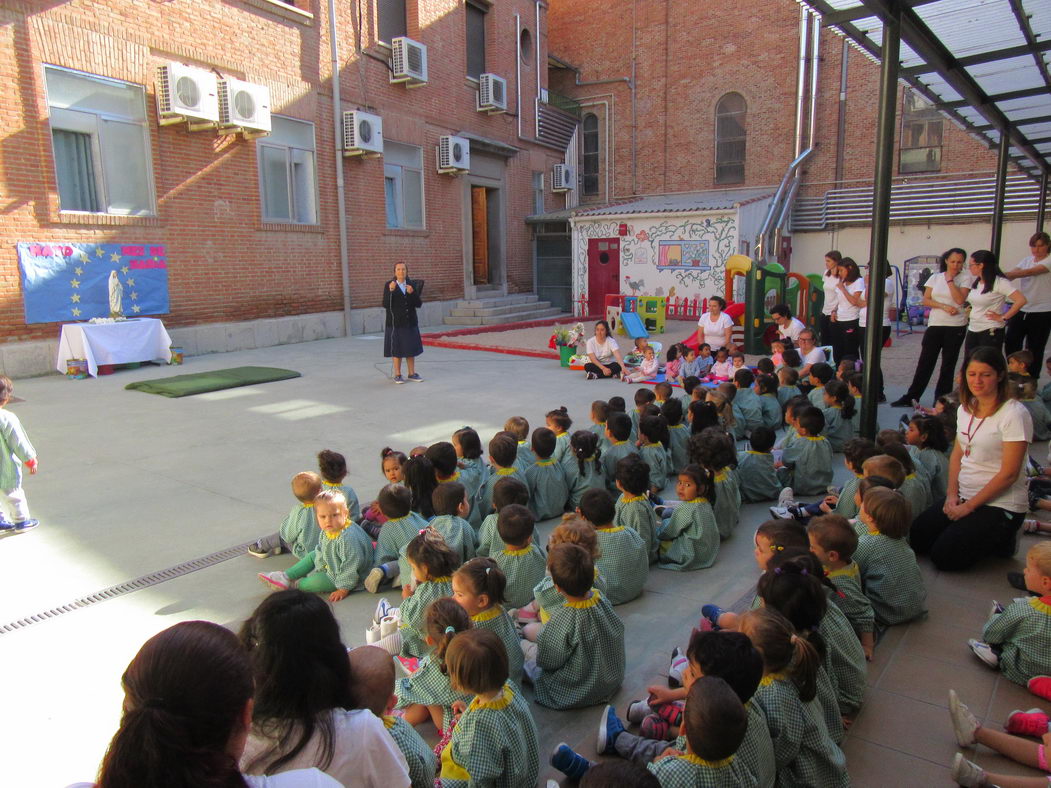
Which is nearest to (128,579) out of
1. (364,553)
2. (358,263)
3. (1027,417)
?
(364,553)

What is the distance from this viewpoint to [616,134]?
23.5 m

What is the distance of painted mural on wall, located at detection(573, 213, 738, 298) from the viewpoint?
1806 centimetres

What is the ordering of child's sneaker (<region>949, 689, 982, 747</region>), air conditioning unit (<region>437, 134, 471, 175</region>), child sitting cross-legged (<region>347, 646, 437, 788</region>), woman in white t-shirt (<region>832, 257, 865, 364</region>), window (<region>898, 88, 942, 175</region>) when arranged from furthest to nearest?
1. window (<region>898, 88, 942, 175</region>)
2. air conditioning unit (<region>437, 134, 471, 175</region>)
3. woman in white t-shirt (<region>832, 257, 865, 364</region>)
4. child's sneaker (<region>949, 689, 982, 747</region>)
5. child sitting cross-legged (<region>347, 646, 437, 788</region>)

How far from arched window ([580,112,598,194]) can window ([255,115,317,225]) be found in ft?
38.7

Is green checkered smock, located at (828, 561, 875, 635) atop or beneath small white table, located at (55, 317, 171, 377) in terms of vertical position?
beneath

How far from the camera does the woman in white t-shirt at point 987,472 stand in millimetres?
3781

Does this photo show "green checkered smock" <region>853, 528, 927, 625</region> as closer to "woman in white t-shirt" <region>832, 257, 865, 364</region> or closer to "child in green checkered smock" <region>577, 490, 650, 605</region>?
"child in green checkered smock" <region>577, 490, 650, 605</region>

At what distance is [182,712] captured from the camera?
45.4 inches

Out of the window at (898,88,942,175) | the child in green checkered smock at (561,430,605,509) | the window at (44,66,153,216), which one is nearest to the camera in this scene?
the child in green checkered smock at (561,430,605,509)

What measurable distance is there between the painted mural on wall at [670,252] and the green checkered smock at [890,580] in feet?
50.6

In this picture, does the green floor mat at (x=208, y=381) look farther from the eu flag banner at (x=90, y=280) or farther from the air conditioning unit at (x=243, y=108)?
the air conditioning unit at (x=243, y=108)

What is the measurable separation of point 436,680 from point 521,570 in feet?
2.98

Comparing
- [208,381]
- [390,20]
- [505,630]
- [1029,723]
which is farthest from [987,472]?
[390,20]

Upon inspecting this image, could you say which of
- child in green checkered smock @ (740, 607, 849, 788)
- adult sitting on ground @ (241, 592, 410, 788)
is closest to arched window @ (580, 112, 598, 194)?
child in green checkered smock @ (740, 607, 849, 788)
